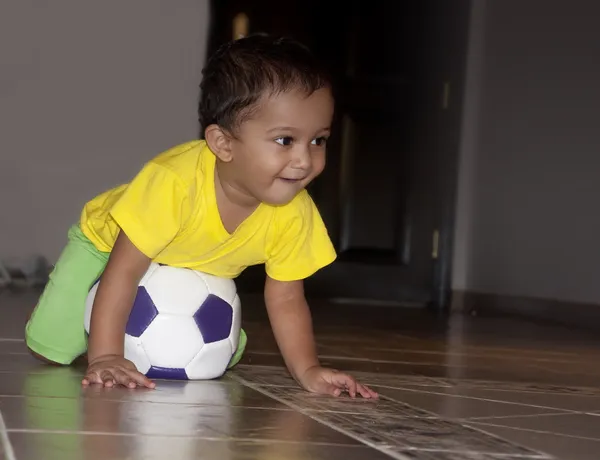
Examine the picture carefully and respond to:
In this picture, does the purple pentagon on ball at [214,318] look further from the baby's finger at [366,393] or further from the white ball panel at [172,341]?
the baby's finger at [366,393]

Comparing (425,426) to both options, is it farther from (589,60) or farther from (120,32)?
(120,32)

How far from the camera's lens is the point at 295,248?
5.57 feet

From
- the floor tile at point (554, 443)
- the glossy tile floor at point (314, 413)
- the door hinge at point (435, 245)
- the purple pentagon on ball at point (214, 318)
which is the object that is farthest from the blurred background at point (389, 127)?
the floor tile at point (554, 443)

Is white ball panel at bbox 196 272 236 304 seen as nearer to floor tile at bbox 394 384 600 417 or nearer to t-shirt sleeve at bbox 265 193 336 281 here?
→ t-shirt sleeve at bbox 265 193 336 281

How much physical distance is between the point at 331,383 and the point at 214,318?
21 cm

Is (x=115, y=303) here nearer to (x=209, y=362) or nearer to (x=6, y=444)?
(x=209, y=362)

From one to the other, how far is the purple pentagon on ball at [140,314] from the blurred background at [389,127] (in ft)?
8.71

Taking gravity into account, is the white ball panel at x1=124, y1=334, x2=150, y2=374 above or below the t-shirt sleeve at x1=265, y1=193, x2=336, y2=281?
below

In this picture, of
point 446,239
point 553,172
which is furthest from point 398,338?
point 446,239

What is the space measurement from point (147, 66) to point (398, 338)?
7.06ft

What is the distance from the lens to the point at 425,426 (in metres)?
1.25

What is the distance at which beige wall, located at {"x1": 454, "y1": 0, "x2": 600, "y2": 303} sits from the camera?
3971 mm

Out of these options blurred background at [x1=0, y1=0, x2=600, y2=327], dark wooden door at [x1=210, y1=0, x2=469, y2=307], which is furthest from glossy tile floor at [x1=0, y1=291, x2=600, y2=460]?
dark wooden door at [x1=210, y1=0, x2=469, y2=307]

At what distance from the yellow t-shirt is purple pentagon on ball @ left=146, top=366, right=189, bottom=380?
170 millimetres
